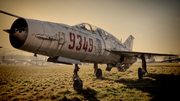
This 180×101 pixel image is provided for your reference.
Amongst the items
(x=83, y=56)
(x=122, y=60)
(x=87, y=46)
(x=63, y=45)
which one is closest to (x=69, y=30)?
(x=63, y=45)

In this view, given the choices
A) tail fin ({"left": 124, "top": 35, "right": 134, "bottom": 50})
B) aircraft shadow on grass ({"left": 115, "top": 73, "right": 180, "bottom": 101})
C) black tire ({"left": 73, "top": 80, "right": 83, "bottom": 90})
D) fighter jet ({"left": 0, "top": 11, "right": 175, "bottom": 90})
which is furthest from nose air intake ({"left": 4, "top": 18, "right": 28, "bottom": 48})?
tail fin ({"left": 124, "top": 35, "right": 134, "bottom": 50})

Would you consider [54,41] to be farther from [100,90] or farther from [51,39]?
[100,90]

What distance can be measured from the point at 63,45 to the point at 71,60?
3.49ft

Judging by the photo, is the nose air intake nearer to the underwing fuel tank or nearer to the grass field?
the underwing fuel tank

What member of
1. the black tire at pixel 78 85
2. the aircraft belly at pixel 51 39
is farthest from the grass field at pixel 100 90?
the aircraft belly at pixel 51 39

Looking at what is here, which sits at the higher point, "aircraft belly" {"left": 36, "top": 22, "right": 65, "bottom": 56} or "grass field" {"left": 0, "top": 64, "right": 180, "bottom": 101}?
"aircraft belly" {"left": 36, "top": 22, "right": 65, "bottom": 56}

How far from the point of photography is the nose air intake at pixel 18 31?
10.1 ft

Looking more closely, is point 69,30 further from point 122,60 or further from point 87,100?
point 122,60

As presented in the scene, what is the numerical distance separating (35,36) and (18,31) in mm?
514

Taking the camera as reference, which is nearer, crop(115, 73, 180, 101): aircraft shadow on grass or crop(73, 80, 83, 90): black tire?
crop(115, 73, 180, 101): aircraft shadow on grass

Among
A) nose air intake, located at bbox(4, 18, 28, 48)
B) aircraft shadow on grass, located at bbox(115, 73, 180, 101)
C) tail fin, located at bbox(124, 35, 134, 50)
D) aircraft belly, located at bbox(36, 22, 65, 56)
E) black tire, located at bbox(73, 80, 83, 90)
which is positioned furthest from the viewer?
tail fin, located at bbox(124, 35, 134, 50)

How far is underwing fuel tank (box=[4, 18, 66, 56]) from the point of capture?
3.09m

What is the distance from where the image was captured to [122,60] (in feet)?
28.0

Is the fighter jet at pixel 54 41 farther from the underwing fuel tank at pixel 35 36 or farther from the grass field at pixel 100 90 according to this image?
the grass field at pixel 100 90
